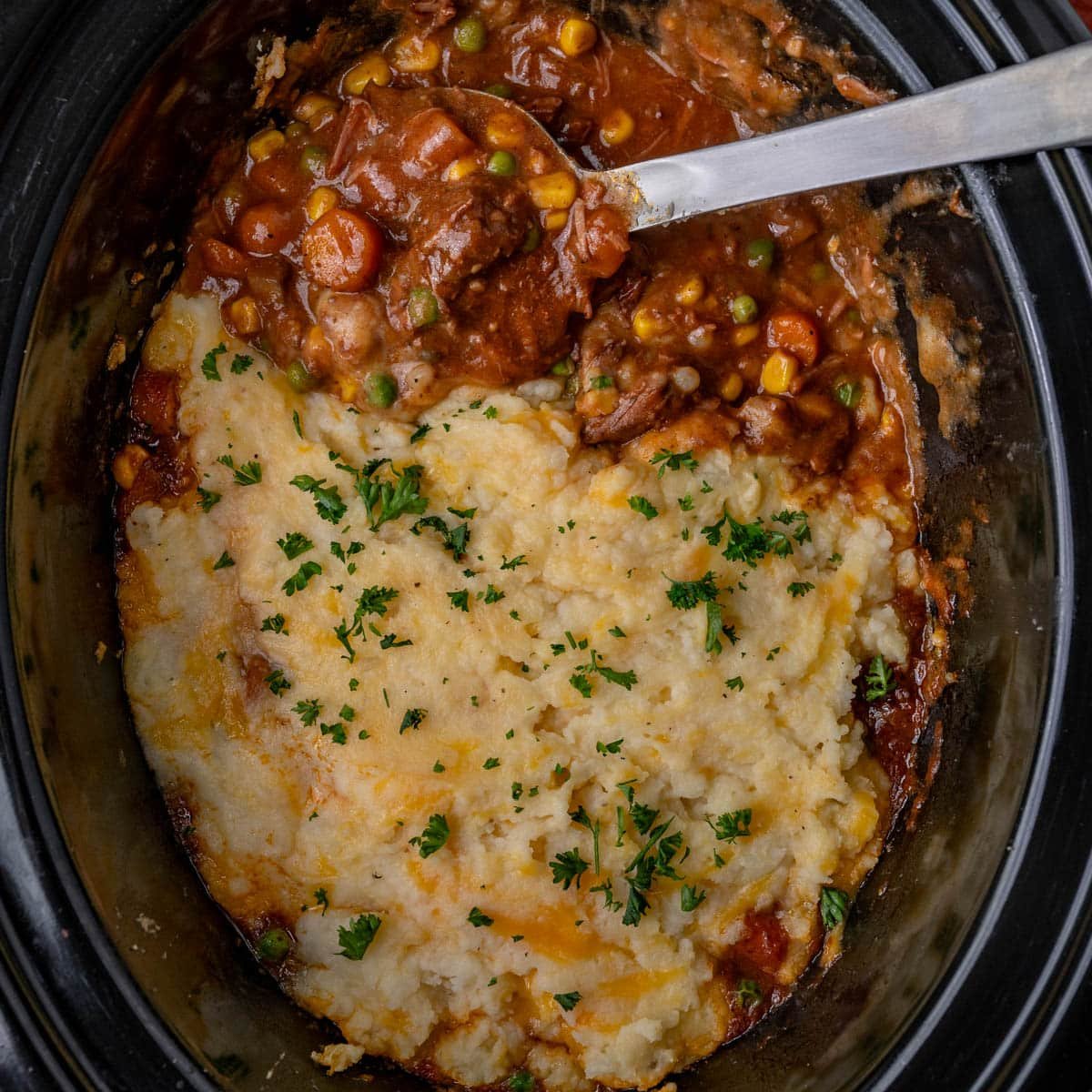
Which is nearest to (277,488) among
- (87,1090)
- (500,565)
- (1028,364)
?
(500,565)

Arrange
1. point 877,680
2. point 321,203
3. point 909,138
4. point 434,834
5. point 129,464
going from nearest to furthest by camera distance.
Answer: point 909,138, point 434,834, point 321,203, point 129,464, point 877,680

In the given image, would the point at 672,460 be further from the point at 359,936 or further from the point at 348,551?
the point at 359,936

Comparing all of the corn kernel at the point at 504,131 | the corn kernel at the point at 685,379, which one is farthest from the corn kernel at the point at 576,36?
the corn kernel at the point at 685,379

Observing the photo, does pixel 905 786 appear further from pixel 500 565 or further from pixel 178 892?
pixel 178 892

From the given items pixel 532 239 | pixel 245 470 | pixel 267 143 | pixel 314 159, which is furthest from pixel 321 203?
pixel 245 470

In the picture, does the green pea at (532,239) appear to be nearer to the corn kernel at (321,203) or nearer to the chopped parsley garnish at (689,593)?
the corn kernel at (321,203)

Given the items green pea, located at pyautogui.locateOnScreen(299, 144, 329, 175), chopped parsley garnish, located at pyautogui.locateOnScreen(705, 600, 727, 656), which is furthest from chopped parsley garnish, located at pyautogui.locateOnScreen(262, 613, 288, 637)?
green pea, located at pyautogui.locateOnScreen(299, 144, 329, 175)

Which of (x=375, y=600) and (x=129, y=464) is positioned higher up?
(x=129, y=464)
